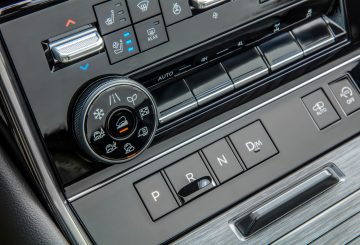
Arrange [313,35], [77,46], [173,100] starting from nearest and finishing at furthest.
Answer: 1. [77,46]
2. [173,100]
3. [313,35]

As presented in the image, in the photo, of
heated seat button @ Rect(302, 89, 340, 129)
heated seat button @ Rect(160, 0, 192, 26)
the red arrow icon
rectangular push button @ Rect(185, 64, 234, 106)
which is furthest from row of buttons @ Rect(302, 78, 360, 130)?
the red arrow icon

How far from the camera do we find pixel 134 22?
63cm

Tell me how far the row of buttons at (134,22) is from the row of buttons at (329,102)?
0.25m

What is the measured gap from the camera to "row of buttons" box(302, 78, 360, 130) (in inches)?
31.0

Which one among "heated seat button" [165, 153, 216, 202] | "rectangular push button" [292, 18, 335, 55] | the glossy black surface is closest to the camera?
the glossy black surface

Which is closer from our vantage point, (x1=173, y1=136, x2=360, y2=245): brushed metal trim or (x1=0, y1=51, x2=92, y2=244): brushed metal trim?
(x1=0, y1=51, x2=92, y2=244): brushed metal trim

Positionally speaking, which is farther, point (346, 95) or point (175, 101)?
point (346, 95)

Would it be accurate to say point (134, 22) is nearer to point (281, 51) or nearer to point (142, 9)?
point (142, 9)

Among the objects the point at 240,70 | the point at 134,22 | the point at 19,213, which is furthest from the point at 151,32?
the point at 19,213

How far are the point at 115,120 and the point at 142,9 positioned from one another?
0.14 meters

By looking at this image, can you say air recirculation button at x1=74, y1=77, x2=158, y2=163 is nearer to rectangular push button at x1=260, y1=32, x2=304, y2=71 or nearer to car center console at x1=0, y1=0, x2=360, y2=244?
car center console at x1=0, y1=0, x2=360, y2=244

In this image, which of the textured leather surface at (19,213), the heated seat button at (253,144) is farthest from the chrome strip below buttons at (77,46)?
the heated seat button at (253,144)

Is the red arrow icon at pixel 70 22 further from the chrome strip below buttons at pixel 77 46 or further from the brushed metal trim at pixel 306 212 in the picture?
the brushed metal trim at pixel 306 212

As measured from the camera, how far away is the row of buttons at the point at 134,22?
24.5 inches
